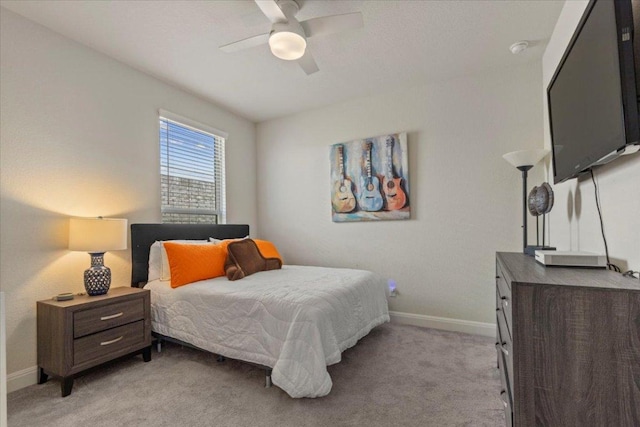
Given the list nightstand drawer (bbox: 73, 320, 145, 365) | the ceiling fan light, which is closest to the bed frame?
nightstand drawer (bbox: 73, 320, 145, 365)

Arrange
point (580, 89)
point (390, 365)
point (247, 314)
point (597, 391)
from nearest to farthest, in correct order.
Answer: point (597, 391) < point (580, 89) < point (247, 314) < point (390, 365)

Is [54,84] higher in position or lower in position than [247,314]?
higher

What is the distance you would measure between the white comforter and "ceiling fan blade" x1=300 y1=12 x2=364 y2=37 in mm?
1797

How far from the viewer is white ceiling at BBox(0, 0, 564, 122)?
84.0 inches

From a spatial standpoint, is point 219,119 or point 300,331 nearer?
point 300,331

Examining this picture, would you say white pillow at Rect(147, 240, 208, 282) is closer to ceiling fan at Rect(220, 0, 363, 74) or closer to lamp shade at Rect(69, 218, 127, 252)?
lamp shade at Rect(69, 218, 127, 252)

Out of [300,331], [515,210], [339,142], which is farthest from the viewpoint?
[339,142]

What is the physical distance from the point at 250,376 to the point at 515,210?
278 centimetres

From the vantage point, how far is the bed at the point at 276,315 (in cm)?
189

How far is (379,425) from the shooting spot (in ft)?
5.53

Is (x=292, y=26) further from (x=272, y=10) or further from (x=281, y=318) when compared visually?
(x=281, y=318)

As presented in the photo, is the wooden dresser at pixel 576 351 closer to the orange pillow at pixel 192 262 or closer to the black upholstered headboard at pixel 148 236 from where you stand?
the orange pillow at pixel 192 262

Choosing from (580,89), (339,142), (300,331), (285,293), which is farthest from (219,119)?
(580,89)

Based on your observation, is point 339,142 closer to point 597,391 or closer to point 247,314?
point 247,314
